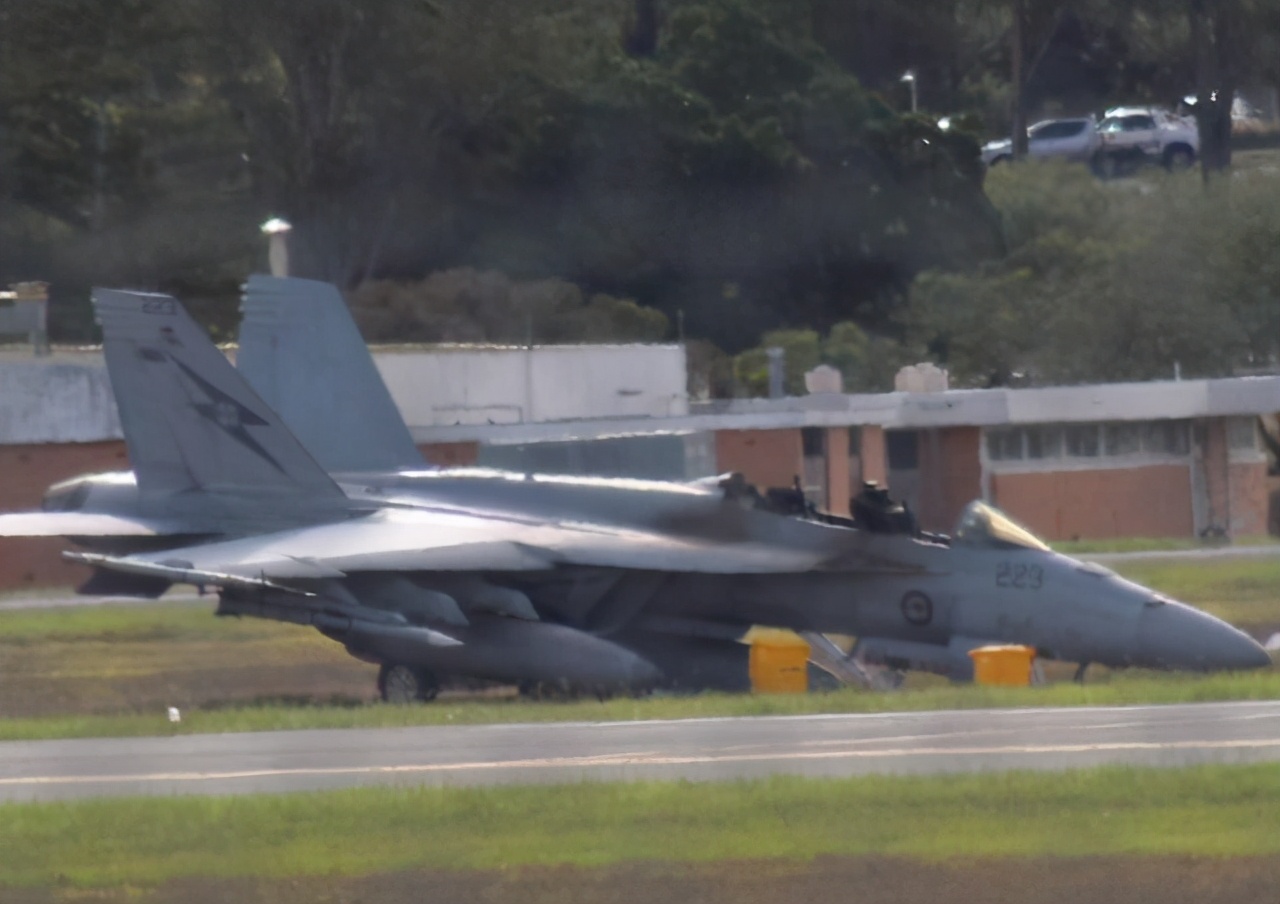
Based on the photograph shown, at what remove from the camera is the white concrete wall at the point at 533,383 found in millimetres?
28172

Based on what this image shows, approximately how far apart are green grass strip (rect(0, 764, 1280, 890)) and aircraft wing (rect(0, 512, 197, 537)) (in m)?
8.28

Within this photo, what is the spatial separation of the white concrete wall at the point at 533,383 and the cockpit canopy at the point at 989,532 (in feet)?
41.1

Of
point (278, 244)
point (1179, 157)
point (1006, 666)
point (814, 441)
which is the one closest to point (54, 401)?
point (278, 244)

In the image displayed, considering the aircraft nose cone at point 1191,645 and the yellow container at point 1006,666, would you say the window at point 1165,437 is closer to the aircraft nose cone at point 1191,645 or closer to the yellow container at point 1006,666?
the aircraft nose cone at point 1191,645

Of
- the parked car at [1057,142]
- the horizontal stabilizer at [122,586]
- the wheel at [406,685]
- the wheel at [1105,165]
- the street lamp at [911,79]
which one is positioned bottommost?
the wheel at [406,685]

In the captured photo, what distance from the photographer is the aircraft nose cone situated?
563 inches

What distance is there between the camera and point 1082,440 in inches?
1309

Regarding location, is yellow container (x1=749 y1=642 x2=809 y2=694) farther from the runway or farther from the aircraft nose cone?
the aircraft nose cone

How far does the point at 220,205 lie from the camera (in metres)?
23.5

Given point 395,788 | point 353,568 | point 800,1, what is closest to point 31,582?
point 353,568

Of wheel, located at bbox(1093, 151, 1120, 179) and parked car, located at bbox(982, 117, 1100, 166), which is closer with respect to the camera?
parked car, located at bbox(982, 117, 1100, 166)

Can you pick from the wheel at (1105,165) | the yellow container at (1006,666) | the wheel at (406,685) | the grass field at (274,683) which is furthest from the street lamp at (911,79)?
the wheel at (406,685)

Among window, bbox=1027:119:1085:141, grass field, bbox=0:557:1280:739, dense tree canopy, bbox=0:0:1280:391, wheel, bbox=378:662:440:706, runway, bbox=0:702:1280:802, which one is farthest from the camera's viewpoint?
window, bbox=1027:119:1085:141

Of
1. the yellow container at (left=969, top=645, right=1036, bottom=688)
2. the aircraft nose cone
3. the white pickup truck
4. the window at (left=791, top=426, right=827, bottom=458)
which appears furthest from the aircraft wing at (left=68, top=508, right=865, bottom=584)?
the window at (left=791, top=426, right=827, bottom=458)
